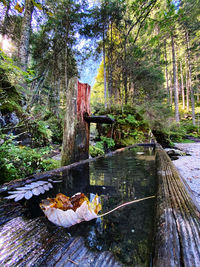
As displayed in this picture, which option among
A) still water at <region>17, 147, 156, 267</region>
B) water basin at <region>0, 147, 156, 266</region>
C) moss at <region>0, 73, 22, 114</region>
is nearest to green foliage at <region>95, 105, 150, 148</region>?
moss at <region>0, 73, 22, 114</region>

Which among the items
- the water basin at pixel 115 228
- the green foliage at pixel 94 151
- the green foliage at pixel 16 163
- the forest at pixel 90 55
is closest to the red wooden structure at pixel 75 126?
the green foliage at pixel 16 163

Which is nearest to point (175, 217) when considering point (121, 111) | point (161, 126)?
point (121, 111)

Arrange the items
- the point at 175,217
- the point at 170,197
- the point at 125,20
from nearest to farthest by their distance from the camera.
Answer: the point at 175,217
the point at 170,197
the point at 125,20

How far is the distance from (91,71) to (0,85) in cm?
1041

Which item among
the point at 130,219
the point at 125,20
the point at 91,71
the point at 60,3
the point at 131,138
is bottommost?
the point at 130,219

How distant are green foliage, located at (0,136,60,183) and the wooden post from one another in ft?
1.91

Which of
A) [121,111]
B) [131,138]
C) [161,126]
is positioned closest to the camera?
[131,138]

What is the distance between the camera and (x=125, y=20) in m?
9.11

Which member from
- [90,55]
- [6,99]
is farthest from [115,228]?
[90,55]

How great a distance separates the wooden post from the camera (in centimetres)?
185

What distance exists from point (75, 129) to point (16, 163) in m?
1.12

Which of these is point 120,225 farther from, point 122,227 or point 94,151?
point 94,151

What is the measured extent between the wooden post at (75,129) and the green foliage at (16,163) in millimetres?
583

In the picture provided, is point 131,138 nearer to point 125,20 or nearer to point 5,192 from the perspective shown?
point 5,192
